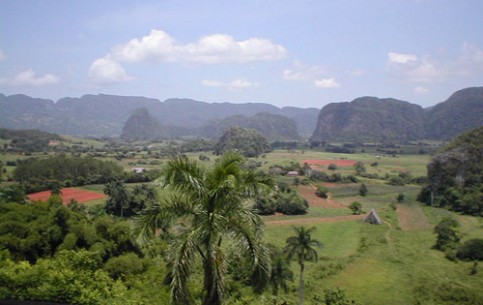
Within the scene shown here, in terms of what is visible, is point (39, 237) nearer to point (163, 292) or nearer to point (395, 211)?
point (163, 292)

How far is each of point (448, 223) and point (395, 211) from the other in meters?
14.0

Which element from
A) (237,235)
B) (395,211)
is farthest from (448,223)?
(237,235)

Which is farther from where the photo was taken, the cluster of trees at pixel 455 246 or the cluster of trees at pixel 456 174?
the cluster of trees at pixel 456 174

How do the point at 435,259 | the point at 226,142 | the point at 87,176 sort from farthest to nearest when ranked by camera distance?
the point at 226,142 < the point at 87,176 < the point at 435,259

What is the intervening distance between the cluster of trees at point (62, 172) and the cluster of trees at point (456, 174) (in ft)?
158

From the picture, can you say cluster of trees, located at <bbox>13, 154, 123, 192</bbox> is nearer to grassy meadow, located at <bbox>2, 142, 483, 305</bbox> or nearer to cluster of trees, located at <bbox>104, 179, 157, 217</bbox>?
grassy meadow, located at <bbox>2, 142, 483, 305</bbox>

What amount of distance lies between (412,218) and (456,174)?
60.8 ft

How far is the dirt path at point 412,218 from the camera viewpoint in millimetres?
43812

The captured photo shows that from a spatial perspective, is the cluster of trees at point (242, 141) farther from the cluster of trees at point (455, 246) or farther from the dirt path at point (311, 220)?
the cluster of trees at point (455, 246)

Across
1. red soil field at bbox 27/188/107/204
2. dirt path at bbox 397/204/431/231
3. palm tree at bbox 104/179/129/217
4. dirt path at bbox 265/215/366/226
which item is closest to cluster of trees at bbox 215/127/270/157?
red soil field at bbox 27/188/107/204

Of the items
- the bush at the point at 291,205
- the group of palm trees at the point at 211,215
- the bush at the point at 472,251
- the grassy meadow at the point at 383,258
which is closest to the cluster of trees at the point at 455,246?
the bush at the point at 472,251

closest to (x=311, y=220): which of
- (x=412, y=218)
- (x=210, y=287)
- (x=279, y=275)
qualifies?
(x=412, y=218)

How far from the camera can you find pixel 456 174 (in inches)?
2443

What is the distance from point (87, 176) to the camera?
65.1 m
